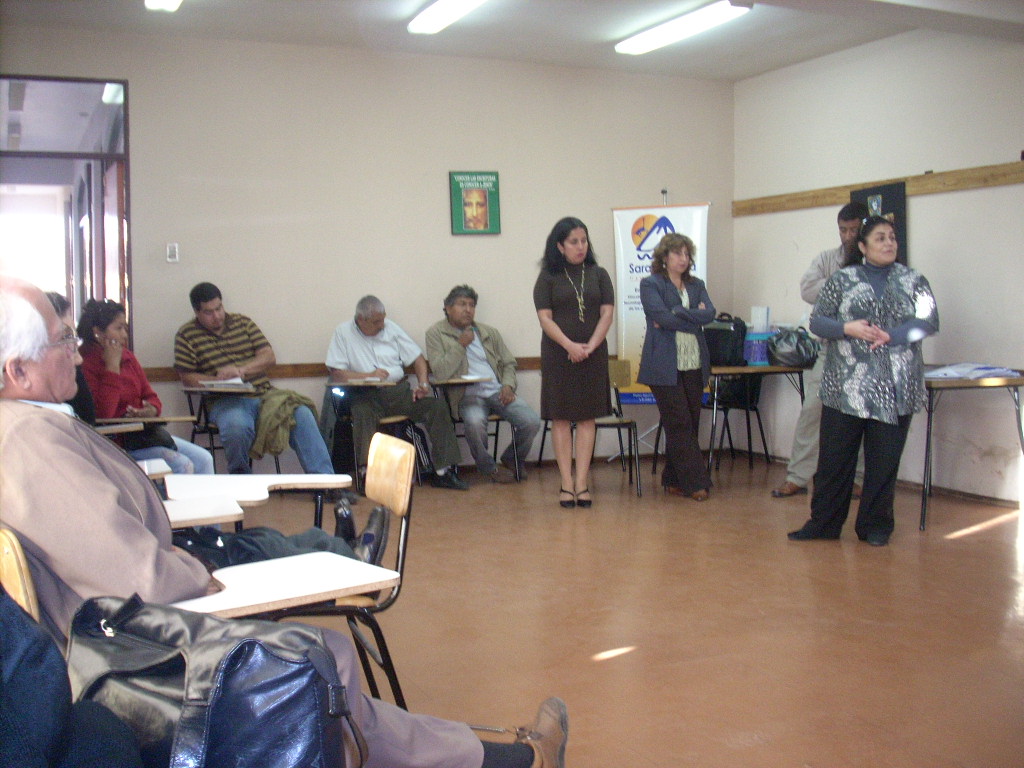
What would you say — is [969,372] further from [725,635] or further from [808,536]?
[725,635]

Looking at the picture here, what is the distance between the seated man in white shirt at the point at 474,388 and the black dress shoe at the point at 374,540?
4207mm

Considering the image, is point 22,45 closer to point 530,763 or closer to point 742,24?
point 742,24

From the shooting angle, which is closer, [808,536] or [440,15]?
[808,536]

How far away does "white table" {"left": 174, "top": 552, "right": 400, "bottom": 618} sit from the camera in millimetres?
1907

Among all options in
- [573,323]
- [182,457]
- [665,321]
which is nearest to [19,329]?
[182,457]

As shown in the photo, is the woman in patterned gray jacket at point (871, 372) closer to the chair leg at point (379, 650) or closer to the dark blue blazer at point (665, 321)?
the dark blue blazer at point (665, 321)

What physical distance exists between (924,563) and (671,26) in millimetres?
3796

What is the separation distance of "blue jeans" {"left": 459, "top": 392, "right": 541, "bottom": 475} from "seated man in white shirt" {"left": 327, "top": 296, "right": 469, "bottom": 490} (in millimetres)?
196

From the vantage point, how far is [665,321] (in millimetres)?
5887

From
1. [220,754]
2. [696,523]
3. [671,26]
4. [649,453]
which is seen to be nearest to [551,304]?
[696,523]

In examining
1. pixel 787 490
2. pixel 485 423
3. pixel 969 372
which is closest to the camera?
pixel 969 372

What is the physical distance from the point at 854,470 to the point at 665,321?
5.01 feet

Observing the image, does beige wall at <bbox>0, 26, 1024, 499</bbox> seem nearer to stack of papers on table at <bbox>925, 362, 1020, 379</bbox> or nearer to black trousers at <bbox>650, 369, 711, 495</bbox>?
stack of papers on table at <bbox>925, 362, 1020, 379</bbox>

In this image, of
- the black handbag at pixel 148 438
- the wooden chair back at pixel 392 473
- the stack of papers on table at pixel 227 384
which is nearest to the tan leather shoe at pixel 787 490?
the stack of papers on table at pixel 227 384
